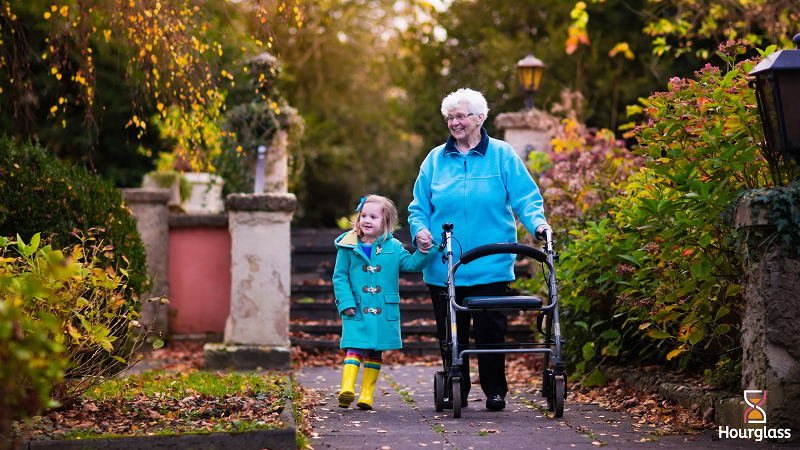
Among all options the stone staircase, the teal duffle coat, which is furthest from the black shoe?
the stone staircase

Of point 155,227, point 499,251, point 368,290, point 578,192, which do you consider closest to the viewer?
point 499,251

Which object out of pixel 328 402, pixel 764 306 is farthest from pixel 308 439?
pixel 764 306

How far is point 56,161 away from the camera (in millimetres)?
5801

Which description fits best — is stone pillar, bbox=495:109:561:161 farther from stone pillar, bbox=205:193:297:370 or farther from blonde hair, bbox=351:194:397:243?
blonde hair, bbox=351:194:397:243

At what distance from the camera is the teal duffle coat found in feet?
16.5

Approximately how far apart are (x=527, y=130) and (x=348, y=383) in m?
6.05

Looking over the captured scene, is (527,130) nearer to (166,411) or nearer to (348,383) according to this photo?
(348,383)

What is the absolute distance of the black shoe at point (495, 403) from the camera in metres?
4.87

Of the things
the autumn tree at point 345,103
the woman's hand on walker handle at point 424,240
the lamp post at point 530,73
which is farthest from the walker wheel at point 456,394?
the autumn tree at point 345,103

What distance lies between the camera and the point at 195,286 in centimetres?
909

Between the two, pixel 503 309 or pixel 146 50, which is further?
pixel 146 50

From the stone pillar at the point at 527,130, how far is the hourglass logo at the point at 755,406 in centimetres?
651

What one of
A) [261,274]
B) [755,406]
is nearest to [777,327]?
[755,406]

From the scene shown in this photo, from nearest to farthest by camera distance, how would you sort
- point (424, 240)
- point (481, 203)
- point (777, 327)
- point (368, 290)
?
1. point (777, 327)
2. point (424, 240)
3. point (481, 203)
4. point (368, 290)
